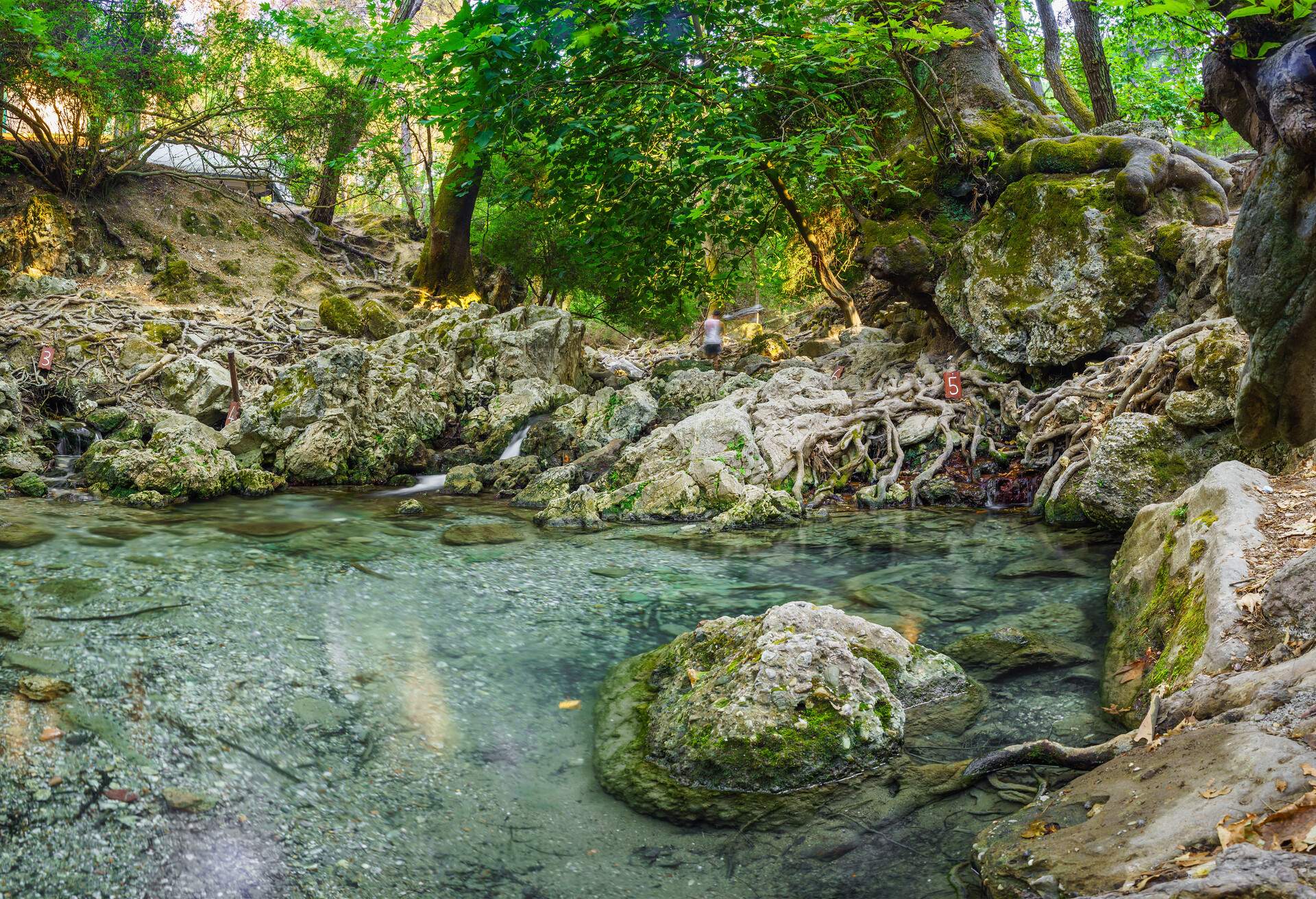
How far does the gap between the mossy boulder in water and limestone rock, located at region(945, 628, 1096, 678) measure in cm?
37

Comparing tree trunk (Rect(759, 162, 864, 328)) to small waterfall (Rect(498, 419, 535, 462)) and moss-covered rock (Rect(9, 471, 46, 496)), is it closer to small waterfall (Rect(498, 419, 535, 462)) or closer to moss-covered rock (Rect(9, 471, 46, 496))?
small waterfall (Rect(498, 419, 535, 462))

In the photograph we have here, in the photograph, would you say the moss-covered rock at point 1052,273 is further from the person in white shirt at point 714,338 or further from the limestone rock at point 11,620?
the limestone rock at point 11,620

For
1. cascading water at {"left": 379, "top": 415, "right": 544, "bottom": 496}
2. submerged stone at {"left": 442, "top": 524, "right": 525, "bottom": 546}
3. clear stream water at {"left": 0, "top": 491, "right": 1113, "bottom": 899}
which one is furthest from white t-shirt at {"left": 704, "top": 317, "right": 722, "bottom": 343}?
clear stream water at {"left": 0, "top": 491, "right": 1113, "bottom": 899}

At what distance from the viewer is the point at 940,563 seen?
23.4 feet

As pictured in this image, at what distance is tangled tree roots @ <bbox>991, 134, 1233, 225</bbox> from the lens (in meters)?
10.6

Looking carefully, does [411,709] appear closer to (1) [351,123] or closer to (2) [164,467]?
(2) [164,467]

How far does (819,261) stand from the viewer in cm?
1523

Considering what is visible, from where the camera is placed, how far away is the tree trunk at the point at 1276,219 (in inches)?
133

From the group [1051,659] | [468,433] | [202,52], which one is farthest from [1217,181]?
[202,52]

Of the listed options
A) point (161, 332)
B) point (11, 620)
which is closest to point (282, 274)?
point (161, 332)

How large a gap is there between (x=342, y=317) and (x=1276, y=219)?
55.2 feet

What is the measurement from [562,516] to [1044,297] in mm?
6845

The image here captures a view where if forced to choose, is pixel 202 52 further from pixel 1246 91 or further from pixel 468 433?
pixel 1246 91

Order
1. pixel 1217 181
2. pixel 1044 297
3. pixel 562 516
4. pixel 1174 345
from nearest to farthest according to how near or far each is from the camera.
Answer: pixel 1174 345 → pixel 562 516 → pixel 1044 297 → pixel 1217 181
